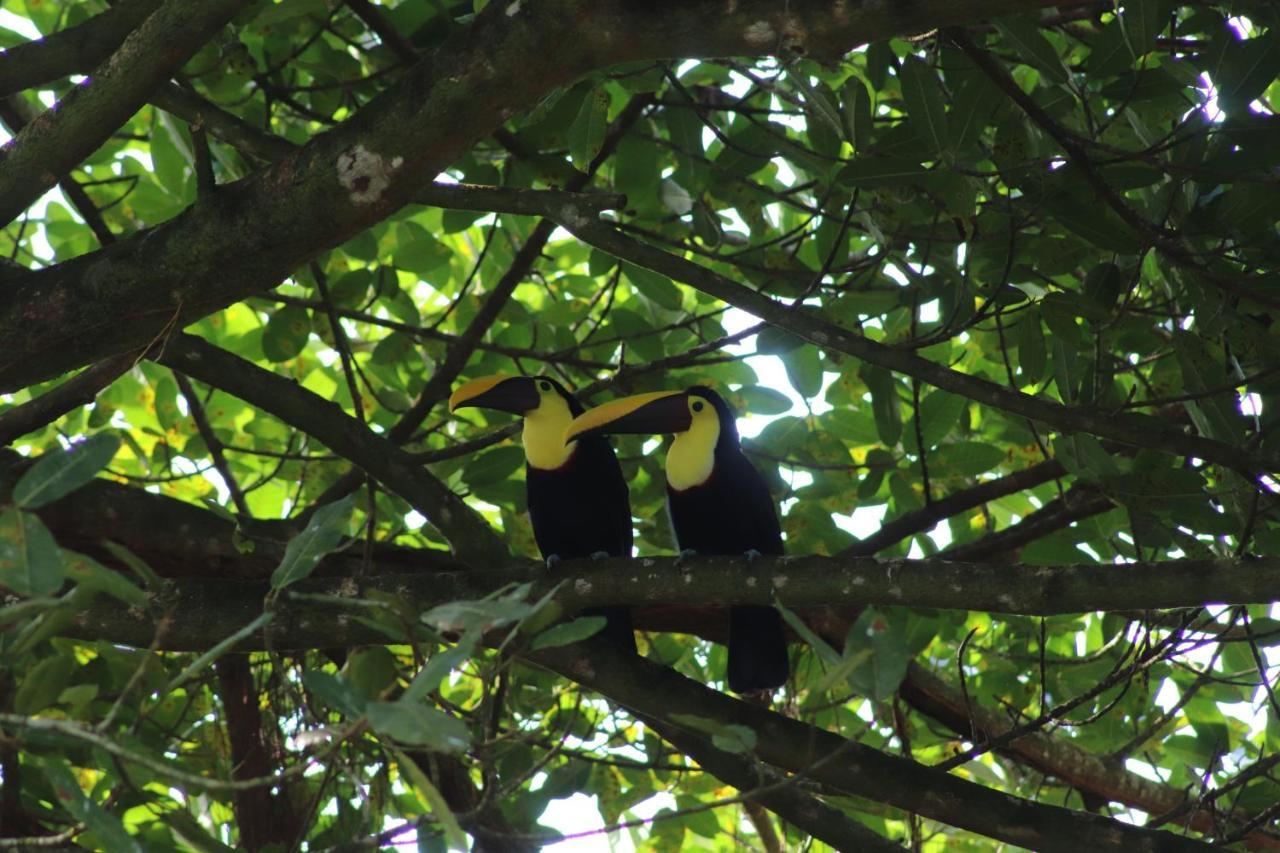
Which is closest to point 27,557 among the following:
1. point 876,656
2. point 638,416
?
point 876,656

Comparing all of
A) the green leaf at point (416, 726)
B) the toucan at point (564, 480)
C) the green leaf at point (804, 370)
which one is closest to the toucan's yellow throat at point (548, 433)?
the toucan at point (564, 480)

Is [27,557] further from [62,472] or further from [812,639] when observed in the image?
[812,639]

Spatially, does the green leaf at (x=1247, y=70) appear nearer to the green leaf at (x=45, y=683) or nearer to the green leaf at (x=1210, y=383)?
the green leaf at (x=1210, y=383)

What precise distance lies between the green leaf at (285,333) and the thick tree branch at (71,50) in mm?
1414

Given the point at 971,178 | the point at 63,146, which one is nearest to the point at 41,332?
the point at 63,146

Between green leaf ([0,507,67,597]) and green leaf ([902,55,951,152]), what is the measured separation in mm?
2136

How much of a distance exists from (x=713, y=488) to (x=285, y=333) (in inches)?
63.2

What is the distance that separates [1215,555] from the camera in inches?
151

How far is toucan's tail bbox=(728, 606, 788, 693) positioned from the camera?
4.78 m

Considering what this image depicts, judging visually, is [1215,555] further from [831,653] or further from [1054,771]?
[831,653]

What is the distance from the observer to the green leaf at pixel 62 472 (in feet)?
6.76

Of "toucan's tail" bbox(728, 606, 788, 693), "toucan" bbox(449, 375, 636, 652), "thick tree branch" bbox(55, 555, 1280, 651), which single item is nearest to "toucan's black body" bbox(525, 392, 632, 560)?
"toucan" bbox(449, 375, 636, 652)

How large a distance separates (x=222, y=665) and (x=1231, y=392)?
333 cm

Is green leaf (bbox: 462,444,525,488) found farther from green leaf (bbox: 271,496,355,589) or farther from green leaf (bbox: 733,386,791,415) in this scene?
green leaf (bbox: 271,496,355,589)
